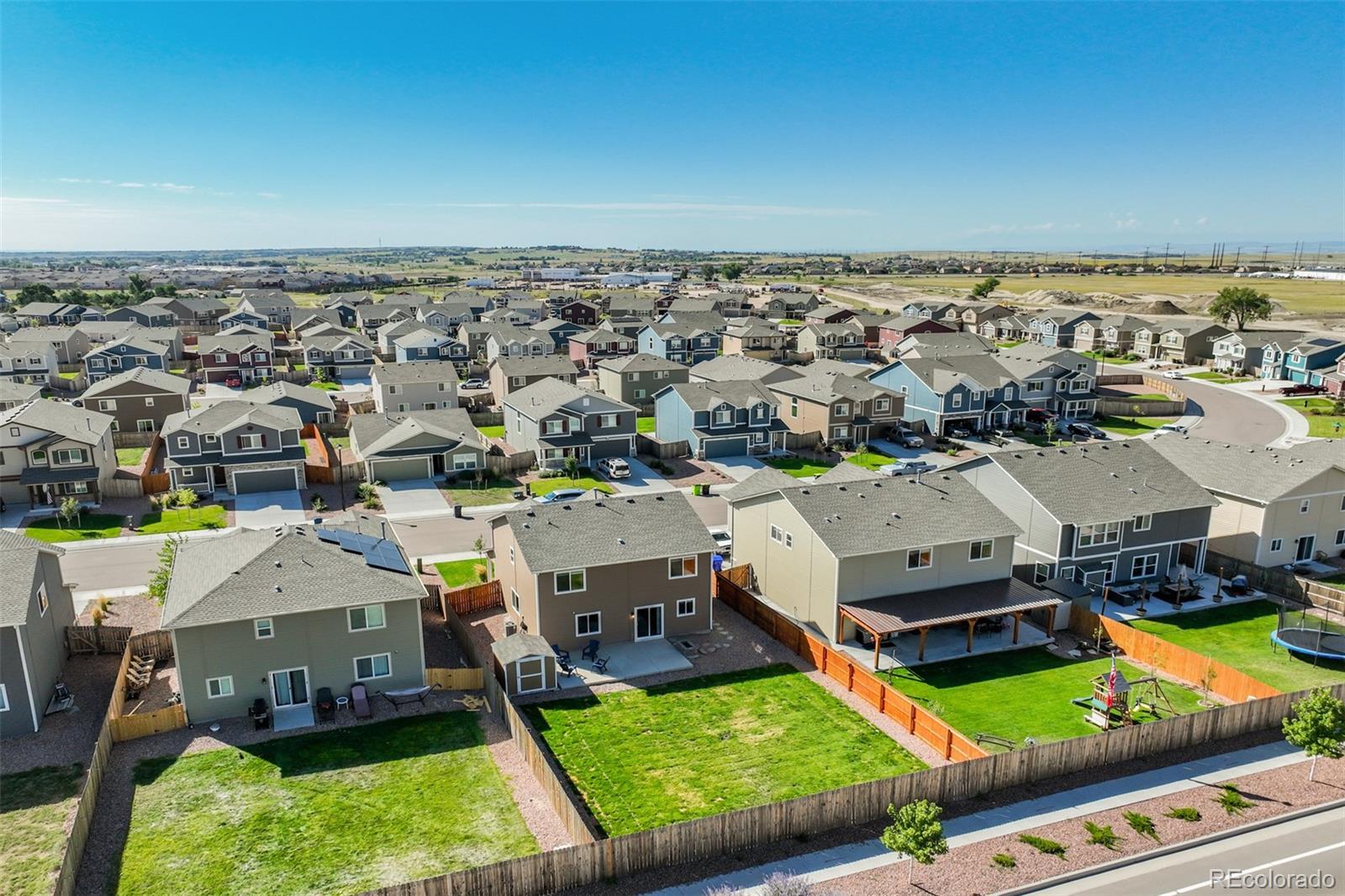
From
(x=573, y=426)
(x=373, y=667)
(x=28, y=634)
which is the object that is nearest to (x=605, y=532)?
(x=373, y=667)

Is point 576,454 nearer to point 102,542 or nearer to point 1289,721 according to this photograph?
point 102,542

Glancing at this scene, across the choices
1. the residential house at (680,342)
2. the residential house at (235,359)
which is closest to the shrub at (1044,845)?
the residential house at (680,342)

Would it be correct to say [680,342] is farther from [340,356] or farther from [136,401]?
[136,401]

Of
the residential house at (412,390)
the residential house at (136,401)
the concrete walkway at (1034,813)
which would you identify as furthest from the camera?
the residential house at (412,390)

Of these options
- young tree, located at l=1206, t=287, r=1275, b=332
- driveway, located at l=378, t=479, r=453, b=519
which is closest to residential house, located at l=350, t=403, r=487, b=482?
driveway, located at l=378, t=479, r=453, b=519

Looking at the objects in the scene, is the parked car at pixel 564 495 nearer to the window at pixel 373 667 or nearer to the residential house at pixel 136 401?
the window at pixel 373 667

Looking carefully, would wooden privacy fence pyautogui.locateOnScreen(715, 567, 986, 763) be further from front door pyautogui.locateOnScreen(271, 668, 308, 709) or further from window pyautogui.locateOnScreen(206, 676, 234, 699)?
window pyautogui.locateOnScreen(206, 676, 234, 699)
